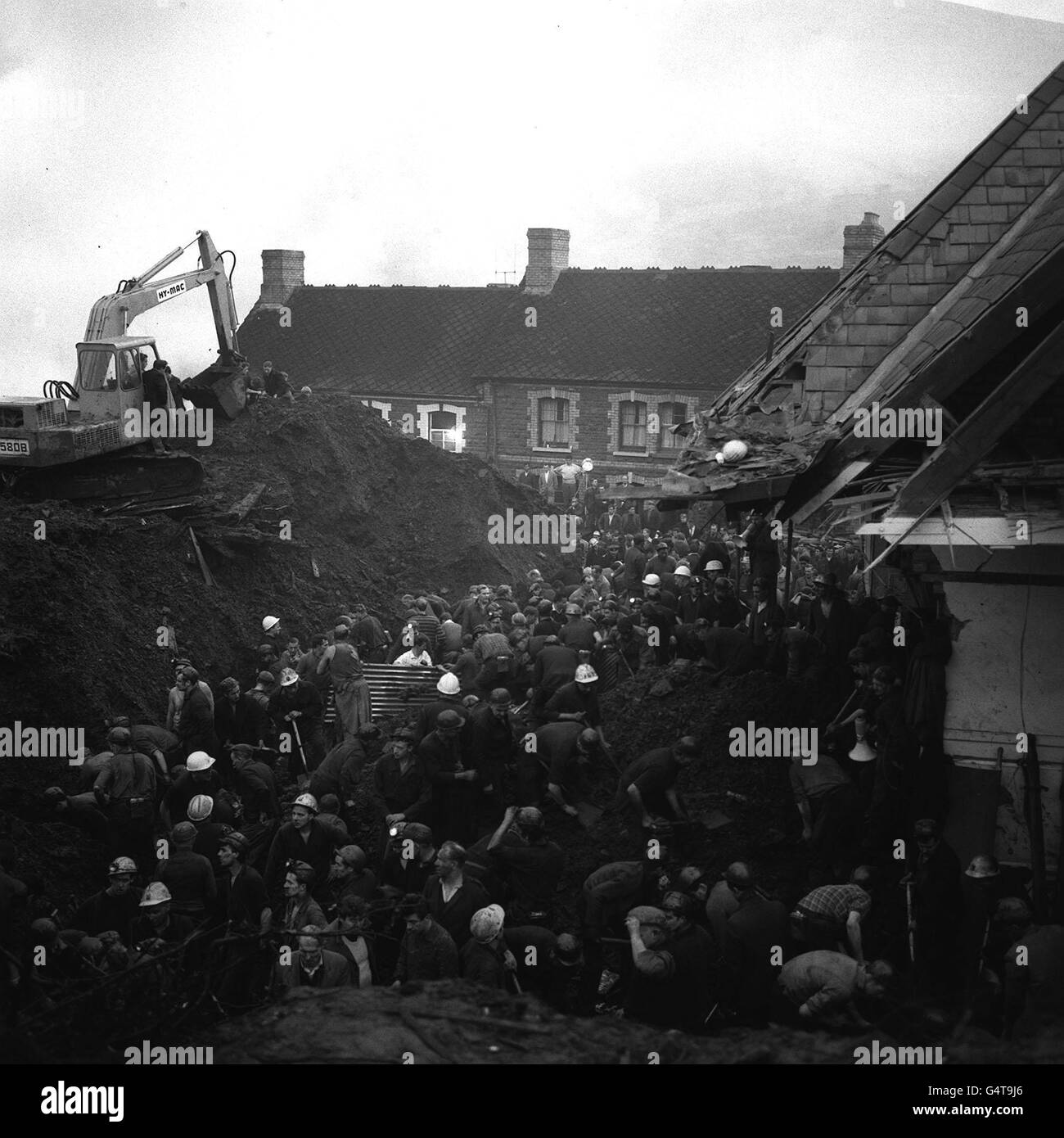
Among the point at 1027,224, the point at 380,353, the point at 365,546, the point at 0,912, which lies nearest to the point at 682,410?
the point at 380,353

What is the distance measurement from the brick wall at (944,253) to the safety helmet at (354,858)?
6.84 m

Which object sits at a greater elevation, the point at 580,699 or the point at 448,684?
the point at 448,684

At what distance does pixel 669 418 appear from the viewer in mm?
38406

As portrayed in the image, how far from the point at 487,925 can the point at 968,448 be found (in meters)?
4.86

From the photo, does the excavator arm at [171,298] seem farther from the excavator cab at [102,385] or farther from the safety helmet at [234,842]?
the safety helmet at [234,842]

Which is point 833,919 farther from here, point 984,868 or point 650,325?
point 650,325

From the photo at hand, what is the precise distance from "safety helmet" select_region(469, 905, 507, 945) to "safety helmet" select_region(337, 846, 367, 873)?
60.5 inches

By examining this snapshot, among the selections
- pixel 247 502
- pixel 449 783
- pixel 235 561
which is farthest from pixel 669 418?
pixel 449 783

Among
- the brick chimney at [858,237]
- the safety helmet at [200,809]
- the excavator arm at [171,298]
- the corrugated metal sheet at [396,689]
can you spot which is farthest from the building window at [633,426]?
the safety helmet at [200,809]

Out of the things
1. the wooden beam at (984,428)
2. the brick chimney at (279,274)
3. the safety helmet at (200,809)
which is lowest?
the safety helmet at (200,809)

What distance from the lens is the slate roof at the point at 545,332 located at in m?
38.9

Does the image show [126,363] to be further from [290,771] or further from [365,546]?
[290,771]

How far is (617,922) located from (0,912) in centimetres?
455

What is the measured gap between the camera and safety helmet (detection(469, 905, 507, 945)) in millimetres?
8336
